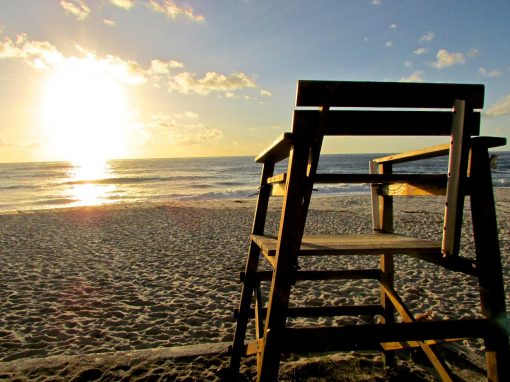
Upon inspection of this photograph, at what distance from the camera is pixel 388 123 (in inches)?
69.3

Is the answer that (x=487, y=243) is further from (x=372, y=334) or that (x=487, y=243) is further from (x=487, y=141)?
(x=372, y=334)

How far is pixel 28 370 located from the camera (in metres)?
3.02

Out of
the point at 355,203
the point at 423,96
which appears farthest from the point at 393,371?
the point at 355,203

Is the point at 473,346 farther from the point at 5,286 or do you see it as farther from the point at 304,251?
the point at 5,286

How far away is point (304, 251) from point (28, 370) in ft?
8.40

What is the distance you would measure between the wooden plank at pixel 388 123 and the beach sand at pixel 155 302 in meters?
1.98

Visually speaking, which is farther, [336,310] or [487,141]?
[336,310]

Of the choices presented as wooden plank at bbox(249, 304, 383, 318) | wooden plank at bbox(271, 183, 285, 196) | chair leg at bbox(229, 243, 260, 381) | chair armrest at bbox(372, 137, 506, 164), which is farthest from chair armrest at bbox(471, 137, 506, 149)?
wooden plank at bbox(249, 304, 383, 318)

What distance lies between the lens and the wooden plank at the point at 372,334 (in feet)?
5.59

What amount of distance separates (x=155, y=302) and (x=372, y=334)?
379cm

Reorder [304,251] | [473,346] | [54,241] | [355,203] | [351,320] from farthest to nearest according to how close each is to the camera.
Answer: [355,203]
[54,241]
[351,320]
[473,346]
[304,251]

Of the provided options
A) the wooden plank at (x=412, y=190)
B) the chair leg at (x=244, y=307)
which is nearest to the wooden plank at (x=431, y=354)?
the wooden plank at (x=412, y=190)

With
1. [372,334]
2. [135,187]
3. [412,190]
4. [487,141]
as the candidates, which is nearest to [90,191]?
[135,187]

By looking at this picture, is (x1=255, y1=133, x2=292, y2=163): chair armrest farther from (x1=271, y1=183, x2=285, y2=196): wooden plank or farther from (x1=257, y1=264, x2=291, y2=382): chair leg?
(x1=257, y1=264, x2=291, y2=382): chair leg
